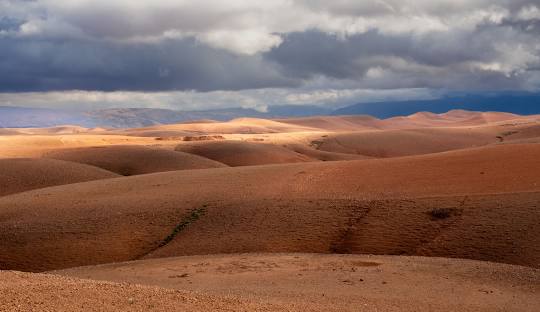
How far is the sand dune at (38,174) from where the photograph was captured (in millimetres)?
54812

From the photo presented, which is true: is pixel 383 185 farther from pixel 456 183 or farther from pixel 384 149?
pixel 384 149

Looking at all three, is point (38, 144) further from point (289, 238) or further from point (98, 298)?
point (98, 298)

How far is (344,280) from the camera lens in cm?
2247

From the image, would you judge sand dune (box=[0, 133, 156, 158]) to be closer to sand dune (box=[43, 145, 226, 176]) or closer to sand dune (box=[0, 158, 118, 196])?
sand dune (box=[43, 145, 226, 176])

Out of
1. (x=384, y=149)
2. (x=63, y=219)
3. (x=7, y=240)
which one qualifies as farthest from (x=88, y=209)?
(x=384, y=149)

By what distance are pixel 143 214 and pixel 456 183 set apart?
19609 millimetres

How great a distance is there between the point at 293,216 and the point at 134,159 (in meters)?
44.7

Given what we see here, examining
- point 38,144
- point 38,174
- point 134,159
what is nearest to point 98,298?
point 38,174

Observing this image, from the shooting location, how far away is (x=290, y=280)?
74.4 feet

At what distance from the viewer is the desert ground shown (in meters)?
17.8

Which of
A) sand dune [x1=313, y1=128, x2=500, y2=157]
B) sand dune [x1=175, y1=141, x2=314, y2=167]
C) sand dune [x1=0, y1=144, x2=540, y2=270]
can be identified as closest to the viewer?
sand dune [x1=0, y1=144, x2=540, y2=270]

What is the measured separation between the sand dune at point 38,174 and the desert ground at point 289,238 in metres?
0.48

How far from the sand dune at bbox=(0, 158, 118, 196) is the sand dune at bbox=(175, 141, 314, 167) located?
935 inches

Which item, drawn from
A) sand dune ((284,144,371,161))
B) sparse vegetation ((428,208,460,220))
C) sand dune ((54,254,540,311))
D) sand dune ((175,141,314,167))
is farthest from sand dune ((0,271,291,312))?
sand dune ((284,144,371,161))
